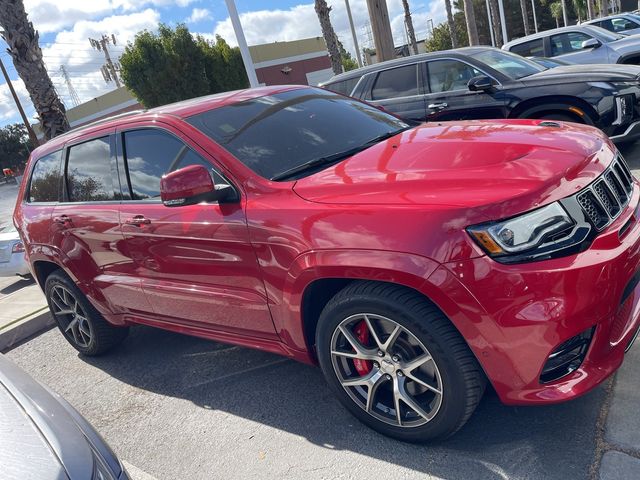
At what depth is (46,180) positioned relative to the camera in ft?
14.6

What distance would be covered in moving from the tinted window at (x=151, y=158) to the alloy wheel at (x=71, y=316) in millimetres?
→ 1437

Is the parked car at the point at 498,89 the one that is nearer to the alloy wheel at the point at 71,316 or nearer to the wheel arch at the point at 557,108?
the wheel arch at the point at 557,108

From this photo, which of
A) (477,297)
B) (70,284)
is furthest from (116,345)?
(477,297)

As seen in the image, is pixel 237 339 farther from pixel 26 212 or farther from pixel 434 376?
pixel 26 212

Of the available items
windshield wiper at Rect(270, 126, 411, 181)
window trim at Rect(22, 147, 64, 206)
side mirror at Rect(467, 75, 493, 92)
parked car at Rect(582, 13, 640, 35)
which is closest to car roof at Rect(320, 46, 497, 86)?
side mirror at Rect(467, 75, 493, 92)

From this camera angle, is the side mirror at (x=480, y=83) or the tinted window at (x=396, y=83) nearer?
the side mirror at (x=480, y=83)

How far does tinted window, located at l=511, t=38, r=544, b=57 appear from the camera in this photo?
37.2ft

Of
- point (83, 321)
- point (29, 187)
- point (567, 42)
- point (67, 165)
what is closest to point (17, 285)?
point (29, 187)

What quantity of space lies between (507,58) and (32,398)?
6.93 metres

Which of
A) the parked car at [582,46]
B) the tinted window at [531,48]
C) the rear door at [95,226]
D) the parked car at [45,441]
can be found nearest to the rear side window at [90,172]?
the rear door at [95,226]

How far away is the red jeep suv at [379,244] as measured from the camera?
213 cm

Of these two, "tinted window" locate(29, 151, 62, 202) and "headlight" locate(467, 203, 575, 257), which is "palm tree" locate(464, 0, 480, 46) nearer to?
"tinted window" locate(29, 151, 62, 202)

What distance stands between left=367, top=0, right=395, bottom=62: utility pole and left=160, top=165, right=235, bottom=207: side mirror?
9.72 m

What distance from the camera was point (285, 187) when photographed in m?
2.78
